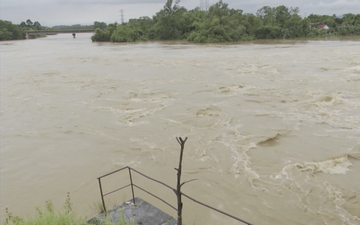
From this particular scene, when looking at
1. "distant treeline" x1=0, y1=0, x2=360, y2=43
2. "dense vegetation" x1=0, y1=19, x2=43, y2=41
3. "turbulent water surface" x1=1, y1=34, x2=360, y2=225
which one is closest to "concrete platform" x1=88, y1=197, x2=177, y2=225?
"turbulent water surface" x1=1, y1=34, x2=360, y2=225

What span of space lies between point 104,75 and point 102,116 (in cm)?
777

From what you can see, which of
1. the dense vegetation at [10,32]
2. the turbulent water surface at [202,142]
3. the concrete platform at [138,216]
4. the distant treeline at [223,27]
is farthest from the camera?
the dense vegetation at [10,32]

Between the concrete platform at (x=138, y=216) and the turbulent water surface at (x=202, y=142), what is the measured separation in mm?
1318

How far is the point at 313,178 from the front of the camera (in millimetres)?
5879

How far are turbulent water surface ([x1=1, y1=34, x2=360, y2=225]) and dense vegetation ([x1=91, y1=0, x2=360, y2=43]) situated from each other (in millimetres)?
30001

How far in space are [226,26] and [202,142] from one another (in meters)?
37.6

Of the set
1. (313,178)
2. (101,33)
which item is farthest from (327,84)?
(101,33)

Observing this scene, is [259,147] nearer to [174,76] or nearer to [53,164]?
[53,164]

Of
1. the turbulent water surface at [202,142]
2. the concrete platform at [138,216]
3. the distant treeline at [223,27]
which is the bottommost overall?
the turbulent water surface at [202,142]

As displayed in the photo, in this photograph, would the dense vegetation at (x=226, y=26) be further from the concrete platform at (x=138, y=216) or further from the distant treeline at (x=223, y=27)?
the concrete platform at (x=138, y=216)

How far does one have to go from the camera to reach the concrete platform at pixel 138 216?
342cm

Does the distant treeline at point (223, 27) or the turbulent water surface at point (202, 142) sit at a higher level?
the distant treeline at point (223, 27)

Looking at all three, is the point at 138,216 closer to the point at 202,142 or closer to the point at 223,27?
the point at 202,142

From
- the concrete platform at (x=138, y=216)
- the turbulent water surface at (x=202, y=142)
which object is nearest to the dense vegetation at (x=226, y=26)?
the turbulent water surface at (x=202, y=142)
